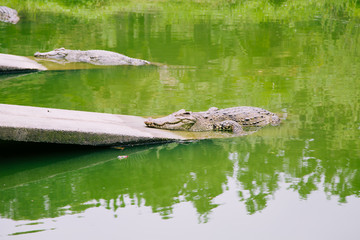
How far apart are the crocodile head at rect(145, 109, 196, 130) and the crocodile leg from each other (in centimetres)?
37

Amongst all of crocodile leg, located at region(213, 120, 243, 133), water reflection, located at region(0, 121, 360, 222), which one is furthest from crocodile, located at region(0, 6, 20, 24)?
water reflection, located at region(0, 121, 360, 222)

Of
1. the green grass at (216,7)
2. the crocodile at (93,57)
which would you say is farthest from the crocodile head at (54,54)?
the green grass at (216,7)

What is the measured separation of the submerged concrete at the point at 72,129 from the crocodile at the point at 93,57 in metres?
5.04

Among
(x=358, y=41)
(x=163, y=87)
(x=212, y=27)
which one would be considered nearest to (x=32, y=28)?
(x=212, y=27)

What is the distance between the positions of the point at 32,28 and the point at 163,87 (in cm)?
889

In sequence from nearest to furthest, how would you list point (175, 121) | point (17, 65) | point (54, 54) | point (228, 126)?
point (175, 121) < point (228, 126) < point (17, 65) < point (54, 54)

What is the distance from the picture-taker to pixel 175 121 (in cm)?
665

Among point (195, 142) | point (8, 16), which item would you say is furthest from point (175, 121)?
point (8, 16)

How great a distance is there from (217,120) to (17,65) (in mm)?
5863

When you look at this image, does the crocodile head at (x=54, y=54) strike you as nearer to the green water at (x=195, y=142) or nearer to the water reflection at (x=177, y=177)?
the green water at (x=195, y=142)

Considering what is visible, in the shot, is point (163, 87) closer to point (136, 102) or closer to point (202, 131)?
point (136, 102)

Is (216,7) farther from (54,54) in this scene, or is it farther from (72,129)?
(72,129)

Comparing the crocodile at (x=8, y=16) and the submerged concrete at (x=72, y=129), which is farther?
the crocodile at (x=8, y=16)

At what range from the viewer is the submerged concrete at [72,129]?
18.4 feet
